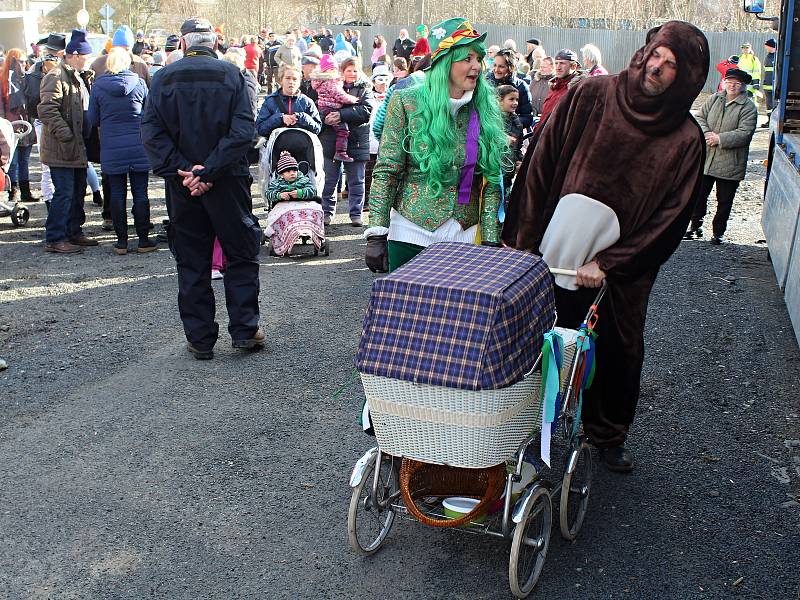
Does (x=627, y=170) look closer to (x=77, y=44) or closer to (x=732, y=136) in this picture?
(x=732, y=136)

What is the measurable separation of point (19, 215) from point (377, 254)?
7.89m

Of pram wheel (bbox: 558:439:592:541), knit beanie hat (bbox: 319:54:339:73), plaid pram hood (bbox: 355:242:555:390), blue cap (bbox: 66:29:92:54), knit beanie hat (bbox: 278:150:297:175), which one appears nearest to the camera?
plaid pram hood (bbox: 355:242:555:390)

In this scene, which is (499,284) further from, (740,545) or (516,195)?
(740,545)

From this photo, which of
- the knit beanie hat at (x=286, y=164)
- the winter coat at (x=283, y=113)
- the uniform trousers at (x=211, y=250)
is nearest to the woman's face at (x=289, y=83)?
the winter coat at (x=283, y=113)

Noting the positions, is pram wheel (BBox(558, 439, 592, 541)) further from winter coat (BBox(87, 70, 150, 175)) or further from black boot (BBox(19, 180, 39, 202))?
black boot (BBox(19, 180, 39, 202))

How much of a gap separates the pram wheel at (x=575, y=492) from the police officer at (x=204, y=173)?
3004 millimetres

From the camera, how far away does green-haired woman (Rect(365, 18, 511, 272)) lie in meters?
4.74

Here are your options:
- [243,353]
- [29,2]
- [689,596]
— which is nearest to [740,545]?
[689,596]

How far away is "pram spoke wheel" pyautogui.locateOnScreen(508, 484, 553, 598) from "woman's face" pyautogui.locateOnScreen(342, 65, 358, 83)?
8.38 m

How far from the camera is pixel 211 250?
6.65 m

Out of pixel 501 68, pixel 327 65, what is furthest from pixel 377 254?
pixel 327 65

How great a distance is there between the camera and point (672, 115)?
4.25m

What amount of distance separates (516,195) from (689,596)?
2.02 meters

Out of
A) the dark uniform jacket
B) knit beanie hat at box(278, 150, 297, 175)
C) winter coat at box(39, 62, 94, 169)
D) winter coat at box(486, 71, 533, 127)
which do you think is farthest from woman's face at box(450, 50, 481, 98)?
winter coat at box(39, 62, 94, 169)
